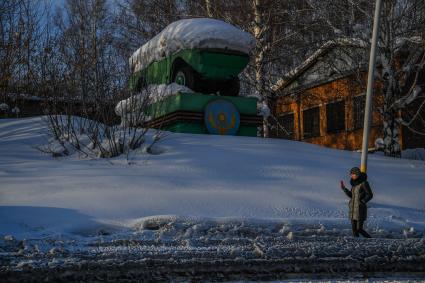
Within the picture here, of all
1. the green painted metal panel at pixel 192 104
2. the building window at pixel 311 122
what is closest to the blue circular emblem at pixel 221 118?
the green painted metal panel at pixel 192 104

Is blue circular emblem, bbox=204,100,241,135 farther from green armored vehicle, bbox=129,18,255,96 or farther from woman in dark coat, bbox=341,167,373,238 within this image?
woman in dark coat, bbox=341,167,373,238

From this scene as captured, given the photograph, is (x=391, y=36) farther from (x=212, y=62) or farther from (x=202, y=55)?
(x=202, y=55)

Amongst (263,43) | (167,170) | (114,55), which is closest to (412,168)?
(167,170)

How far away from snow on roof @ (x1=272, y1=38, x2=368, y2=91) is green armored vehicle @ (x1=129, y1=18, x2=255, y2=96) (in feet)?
15.3

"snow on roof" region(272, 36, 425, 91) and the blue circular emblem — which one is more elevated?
"snow on roof" region(272, 36, 425, 91)

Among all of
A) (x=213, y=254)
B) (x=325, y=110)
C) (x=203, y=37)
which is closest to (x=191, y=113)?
(x=203, y=37)

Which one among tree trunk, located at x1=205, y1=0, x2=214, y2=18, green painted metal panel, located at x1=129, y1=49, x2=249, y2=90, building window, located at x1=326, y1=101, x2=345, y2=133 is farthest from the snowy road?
building window, located at x1=326, y1=101, x2=345, y2=133

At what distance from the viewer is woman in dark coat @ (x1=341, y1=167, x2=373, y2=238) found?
7.88 m

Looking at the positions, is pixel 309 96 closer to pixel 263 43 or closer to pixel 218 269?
pixel 263 43

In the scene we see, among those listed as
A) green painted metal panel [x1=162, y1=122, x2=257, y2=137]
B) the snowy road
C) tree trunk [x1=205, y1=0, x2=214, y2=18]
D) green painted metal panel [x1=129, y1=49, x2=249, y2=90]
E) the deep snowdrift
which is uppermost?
tree trunk [x1=205, y1=0, x2=214, y2=18]

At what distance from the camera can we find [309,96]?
26828mm

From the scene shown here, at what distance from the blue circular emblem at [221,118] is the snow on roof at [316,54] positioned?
209 inches

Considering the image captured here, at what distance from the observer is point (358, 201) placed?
8.00 metres

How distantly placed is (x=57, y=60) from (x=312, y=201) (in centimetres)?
720
